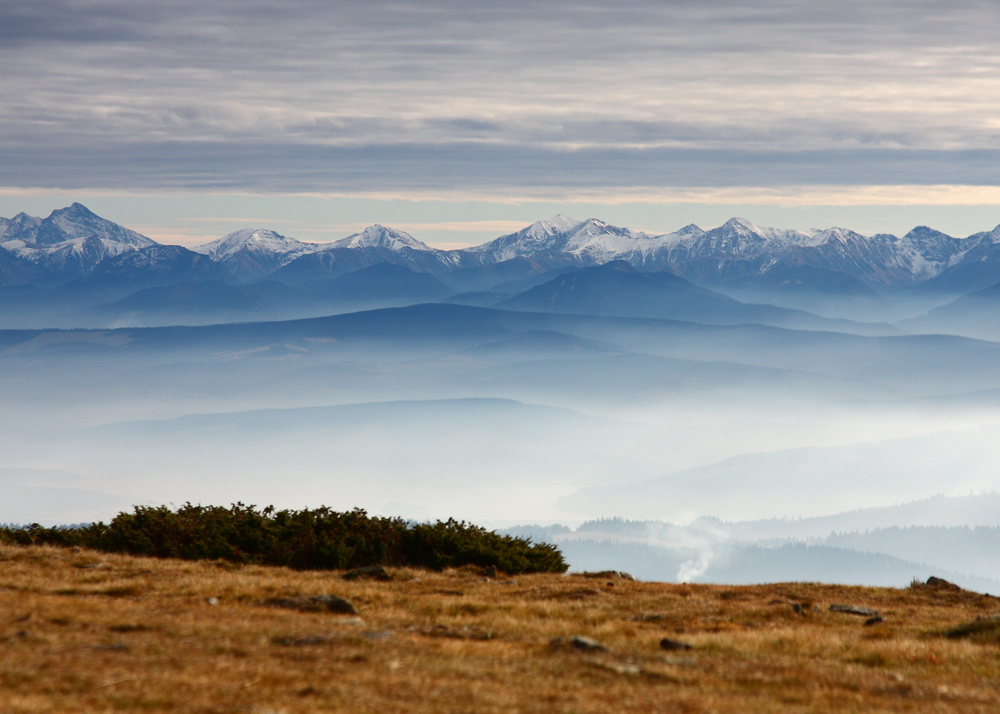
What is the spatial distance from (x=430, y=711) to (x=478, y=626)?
7039mm

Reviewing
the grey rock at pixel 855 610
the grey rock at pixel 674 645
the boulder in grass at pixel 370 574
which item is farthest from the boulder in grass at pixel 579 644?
the boulder in grass at pixel 370 574

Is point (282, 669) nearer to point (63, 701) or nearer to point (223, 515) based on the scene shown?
point (63, 701)

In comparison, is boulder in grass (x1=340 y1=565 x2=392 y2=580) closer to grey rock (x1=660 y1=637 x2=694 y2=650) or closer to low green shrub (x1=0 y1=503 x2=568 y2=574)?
low green shrub (x1=0 y1=503 x2=568 y2=574)

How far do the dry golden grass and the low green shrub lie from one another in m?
5.12

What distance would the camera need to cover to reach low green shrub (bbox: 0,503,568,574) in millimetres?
28766

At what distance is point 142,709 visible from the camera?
9836 mm

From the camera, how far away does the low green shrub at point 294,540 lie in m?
28.8

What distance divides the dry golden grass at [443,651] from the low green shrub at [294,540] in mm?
5122

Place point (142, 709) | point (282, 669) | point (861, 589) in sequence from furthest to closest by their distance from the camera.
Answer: point (861, 589)
point (282, 669)
point (142, 709)

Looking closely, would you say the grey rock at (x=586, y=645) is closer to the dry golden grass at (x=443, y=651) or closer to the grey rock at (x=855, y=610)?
the dry golden grass at (x=443, y=651)

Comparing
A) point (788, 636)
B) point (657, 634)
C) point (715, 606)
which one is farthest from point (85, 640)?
point (715, 606)

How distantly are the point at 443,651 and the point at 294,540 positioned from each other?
17.0 meters

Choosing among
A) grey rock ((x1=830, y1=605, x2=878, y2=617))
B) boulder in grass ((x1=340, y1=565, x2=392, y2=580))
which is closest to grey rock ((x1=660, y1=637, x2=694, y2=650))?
grey rock ((x1=830, y1=605, x2=878, y2=617))

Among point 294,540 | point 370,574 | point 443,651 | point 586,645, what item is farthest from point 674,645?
point 294,540
